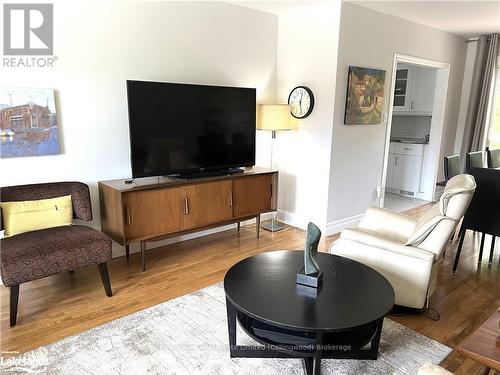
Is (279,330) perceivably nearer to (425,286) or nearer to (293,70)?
(425,286)

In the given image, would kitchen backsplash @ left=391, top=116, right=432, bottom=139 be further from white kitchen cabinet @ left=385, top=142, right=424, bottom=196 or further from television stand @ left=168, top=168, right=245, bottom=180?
television stand @ left=168, top=168, right=245, bottom=180

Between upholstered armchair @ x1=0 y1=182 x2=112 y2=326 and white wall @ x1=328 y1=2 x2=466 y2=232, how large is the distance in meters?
2.53

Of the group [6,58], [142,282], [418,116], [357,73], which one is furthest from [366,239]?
[418,116]

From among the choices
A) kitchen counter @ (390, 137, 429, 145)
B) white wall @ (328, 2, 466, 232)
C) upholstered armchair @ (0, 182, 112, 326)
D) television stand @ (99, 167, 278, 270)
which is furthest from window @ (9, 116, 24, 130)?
kitchen counter @ (390, 137, 429, 145)

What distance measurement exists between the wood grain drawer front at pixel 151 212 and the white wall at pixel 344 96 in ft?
5.92

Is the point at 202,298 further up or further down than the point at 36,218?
further down

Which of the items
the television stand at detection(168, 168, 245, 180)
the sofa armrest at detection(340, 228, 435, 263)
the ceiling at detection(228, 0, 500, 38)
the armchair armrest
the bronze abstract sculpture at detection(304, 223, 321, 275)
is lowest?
the armchair armrest

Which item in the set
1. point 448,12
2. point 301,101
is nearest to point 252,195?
point 301,101

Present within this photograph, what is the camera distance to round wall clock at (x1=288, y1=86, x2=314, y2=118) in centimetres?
411

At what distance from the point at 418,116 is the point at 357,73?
2.58 metres

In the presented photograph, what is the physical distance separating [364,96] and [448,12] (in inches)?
52.9

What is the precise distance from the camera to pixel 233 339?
6.85 feet

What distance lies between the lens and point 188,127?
337cm

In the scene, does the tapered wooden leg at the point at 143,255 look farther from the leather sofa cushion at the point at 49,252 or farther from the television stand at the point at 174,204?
the leather sofa cushion at the point at 49,252
